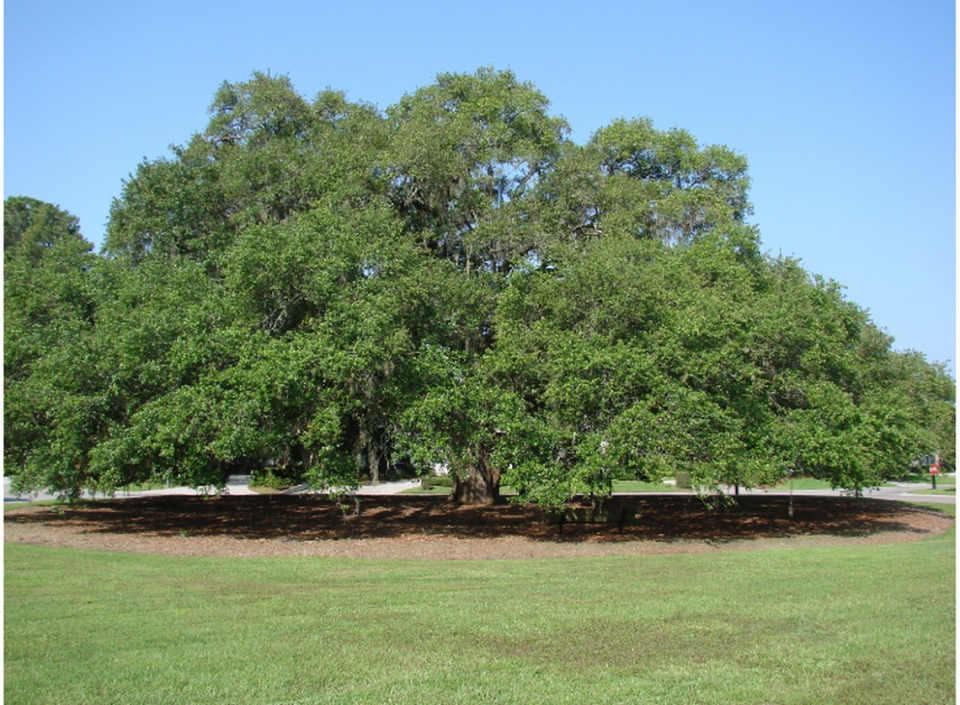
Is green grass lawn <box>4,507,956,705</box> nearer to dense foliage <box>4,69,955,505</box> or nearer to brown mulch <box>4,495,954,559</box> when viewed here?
dense foliage <box>4,69,955,505</box>

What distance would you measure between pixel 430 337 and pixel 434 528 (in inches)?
213

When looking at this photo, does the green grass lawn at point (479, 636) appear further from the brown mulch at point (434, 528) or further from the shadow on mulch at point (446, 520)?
the shadow on mulch at point (446, 520)

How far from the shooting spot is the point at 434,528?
68.3ft

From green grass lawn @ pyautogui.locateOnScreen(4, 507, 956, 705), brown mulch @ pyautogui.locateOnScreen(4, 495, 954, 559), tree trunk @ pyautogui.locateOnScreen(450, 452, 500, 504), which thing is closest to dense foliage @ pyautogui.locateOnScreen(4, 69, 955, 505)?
brown mulch @ pyautogui.locateOnScreen(4, 495, 954, 559)

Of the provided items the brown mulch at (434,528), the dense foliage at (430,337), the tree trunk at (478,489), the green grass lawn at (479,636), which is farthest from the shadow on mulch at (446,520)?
the green grass lawn at (479,636)

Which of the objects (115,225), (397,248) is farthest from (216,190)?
(397,248)

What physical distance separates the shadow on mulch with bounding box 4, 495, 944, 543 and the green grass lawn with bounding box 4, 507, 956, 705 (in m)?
7.02

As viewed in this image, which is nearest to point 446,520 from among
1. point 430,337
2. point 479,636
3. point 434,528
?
point 434,528

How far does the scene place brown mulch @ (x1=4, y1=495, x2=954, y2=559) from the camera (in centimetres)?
1722

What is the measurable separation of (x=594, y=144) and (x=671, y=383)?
10.9 meters

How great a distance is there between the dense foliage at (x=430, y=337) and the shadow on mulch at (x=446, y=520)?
6.45ft

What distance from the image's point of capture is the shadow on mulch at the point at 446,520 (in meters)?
20.0

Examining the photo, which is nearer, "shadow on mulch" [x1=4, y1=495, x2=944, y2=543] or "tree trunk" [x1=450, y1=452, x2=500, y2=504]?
"shadow on mulch" [x1=4, y1=495, x2=944, y2=543]

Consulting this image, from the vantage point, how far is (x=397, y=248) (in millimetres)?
18031
